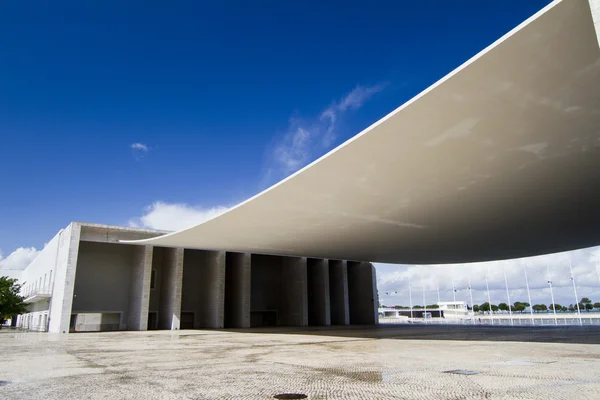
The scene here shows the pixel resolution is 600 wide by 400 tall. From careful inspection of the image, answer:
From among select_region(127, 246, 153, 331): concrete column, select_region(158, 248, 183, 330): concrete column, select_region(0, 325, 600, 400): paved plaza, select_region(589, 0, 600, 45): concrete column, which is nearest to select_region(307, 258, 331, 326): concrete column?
select_region(158, 248, 183, 330): concrete column

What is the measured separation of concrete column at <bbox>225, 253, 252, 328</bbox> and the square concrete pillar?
24.4ft

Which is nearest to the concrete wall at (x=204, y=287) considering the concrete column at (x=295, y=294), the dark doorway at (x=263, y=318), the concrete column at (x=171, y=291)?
the concrete column at (x=171, y=291)

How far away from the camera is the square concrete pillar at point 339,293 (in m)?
29.5

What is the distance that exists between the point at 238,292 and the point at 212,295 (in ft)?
5.58

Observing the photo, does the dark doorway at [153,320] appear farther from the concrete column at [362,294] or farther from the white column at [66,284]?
the concrete column at [362,294]

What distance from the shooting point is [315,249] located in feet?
67.8

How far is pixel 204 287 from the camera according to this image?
2614 centimetres

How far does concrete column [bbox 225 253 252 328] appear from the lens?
24875 millimetres

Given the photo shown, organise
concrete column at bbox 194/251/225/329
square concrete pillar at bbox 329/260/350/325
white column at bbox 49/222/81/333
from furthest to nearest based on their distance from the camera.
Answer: square concrete pillar at bbox 329/260/350/325 < concrete column at bbox 194/251/225/329 < white column at bbox 49/222/81/333

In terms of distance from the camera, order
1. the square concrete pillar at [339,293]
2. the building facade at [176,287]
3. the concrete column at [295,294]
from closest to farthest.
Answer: the building facade at [176,287]
the concrete column at [295,294]
the square concrete pillar at [339,293]

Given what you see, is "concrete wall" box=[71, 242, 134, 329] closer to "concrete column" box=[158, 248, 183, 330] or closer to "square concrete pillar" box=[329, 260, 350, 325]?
"concrete column" box=[158, 248, 183, 330]

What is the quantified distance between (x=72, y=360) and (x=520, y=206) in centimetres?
1251

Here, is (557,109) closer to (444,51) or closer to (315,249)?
(444,51)

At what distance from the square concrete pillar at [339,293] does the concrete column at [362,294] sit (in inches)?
78.8
